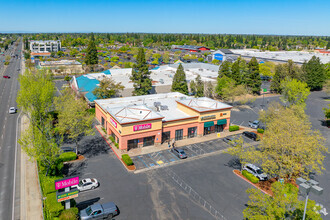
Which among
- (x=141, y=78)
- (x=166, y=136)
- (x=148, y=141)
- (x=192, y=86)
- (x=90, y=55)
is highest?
(x=90, y=55)

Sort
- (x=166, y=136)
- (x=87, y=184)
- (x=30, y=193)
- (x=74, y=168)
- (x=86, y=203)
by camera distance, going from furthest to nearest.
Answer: (x=166, y=136)
(x=74, y=168)
(x=87, y=184)
(x=30, y=193)
(x=86, y=203)

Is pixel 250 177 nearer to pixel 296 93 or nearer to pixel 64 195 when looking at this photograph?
pixel 64 195

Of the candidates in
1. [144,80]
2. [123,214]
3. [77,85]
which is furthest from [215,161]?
[77,85]

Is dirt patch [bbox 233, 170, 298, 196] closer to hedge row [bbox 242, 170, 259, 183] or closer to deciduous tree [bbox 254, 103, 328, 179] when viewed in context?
hedge row [bbox 242, 170, 259, 183]

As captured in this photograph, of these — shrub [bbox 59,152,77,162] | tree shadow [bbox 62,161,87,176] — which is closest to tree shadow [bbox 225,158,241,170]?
tree shadow [bbox 62,161,87,176]

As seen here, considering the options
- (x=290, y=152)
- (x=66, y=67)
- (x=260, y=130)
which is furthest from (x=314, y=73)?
(x=66, y=67)
